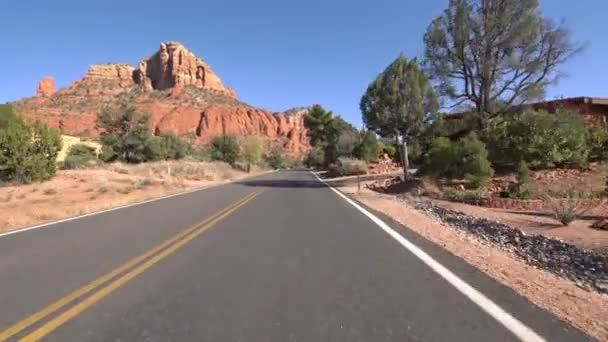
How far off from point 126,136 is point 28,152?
29.6 metres

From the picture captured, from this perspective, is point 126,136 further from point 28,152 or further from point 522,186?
point 522,186

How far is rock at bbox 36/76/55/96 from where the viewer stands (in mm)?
145238

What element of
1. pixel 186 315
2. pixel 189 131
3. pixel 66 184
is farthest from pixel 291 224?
pixel 189 131

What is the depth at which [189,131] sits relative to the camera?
137 m

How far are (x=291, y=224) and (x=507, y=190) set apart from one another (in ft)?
40.6

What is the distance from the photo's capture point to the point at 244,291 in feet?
18.3

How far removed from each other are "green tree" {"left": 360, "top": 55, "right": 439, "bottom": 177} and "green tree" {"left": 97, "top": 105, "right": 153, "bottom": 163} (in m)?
36.3

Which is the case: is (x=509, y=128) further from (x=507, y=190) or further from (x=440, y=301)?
(x=440, y=301)

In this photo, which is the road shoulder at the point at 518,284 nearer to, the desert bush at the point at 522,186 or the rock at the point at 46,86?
the desert bush at the point at 522,186

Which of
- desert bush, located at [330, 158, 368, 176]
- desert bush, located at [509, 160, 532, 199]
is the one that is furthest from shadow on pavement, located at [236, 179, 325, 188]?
desert bush, located at [509, 160, 532, 199]

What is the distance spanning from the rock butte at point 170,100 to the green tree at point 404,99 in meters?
90.1

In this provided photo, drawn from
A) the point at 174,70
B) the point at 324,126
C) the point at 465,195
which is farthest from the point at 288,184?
the point at 174,70

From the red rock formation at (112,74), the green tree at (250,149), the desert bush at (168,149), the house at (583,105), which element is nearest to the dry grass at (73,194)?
the desert bush at (168,149)

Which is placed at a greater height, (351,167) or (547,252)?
(351,167)
